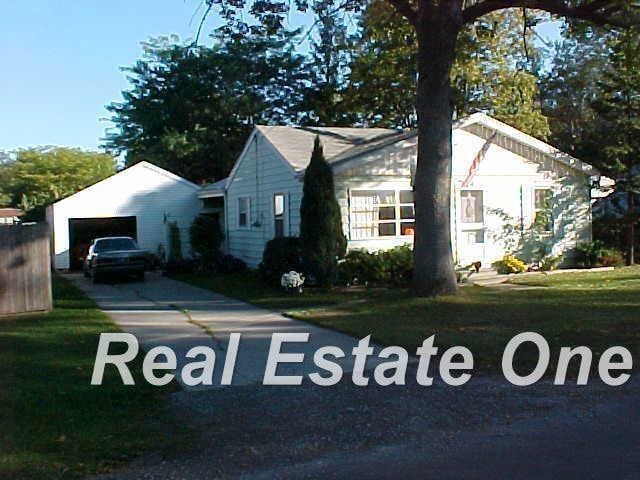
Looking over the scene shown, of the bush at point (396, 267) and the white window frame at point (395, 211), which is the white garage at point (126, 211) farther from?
the bush at point (396, 267)

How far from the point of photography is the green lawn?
36.9ft

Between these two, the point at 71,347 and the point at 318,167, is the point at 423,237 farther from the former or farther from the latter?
the point at 71,347

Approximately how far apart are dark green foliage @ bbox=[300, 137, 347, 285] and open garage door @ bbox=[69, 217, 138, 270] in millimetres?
13451

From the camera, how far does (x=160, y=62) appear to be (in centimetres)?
4344

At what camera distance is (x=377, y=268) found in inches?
771

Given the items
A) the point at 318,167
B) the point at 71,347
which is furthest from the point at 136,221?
the point at 71,347

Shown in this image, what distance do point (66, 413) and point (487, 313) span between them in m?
8.46

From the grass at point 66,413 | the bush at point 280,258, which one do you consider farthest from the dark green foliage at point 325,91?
the grass at point 66,413

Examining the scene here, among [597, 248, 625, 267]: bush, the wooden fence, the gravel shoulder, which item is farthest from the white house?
the gravel shoulder

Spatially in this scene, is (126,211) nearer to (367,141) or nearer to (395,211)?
(367,141)

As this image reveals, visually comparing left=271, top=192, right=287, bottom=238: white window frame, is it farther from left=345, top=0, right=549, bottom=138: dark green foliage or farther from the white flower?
left=345, top=0, right=549, bottom=138: dark green foliage

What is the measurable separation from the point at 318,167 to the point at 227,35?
3807 millimetres

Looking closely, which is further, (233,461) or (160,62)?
(160,62)

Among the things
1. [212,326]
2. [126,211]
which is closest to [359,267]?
[212,326]
